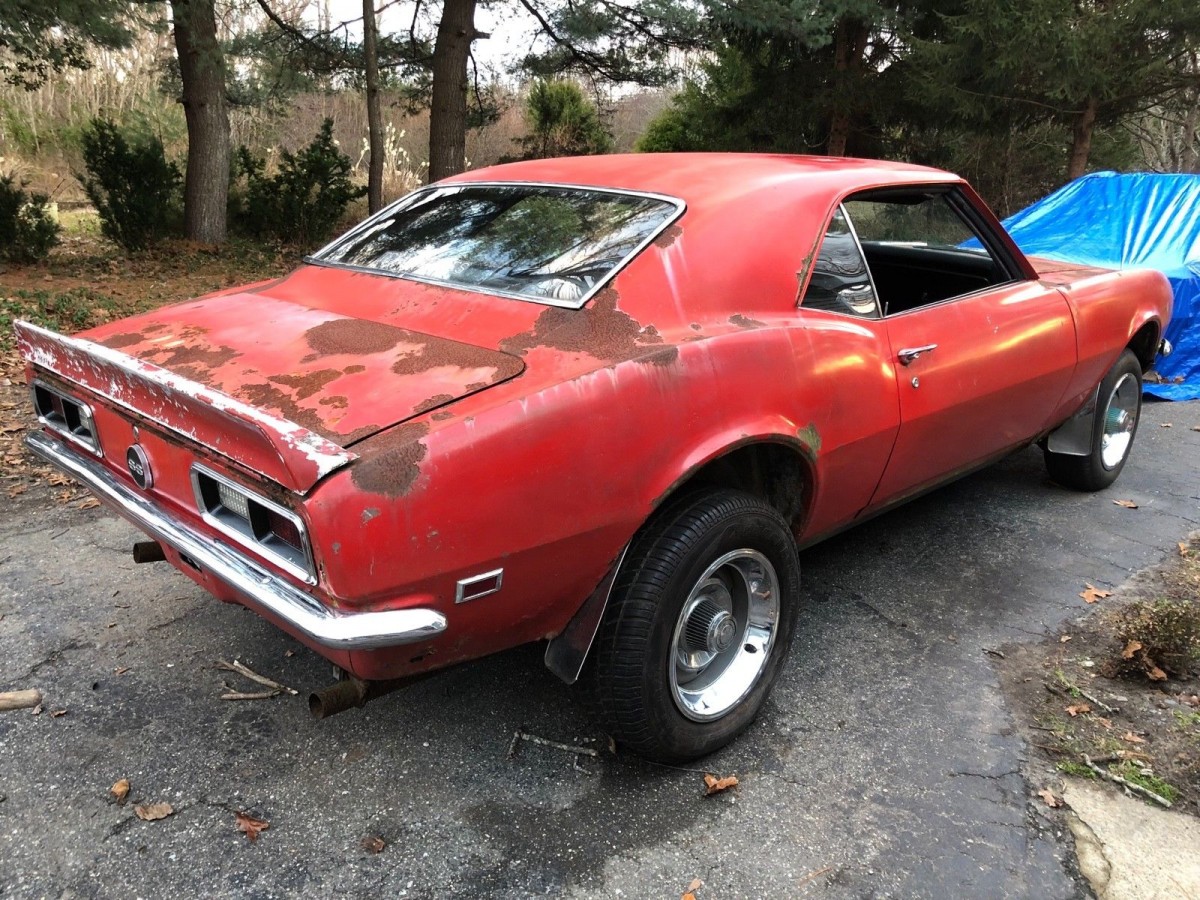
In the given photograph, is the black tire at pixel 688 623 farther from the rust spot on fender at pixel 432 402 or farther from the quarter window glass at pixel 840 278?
the quarter window glass at pixel 840 278

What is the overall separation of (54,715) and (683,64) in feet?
39.7

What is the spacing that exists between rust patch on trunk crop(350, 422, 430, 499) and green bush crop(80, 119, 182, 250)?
9.73 meters

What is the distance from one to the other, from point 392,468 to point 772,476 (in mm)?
1329

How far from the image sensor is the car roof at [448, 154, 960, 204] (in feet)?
8.65

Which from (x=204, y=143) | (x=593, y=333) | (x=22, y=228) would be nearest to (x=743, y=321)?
(x=593, y=333)

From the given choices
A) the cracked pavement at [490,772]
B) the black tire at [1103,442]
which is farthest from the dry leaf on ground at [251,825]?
the black tire at [1103,442]

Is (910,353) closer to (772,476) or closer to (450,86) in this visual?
(772,476)

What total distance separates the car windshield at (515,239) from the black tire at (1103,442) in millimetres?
2716

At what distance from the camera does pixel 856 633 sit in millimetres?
3020

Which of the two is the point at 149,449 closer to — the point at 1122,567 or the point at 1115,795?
the point at 1115,795

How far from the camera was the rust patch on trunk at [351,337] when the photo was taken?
7.06 ft

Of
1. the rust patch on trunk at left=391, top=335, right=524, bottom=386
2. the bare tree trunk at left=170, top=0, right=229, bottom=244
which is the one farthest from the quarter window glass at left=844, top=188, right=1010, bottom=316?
the bare tree trunk at left=170, top=0, right=229, bottom=244

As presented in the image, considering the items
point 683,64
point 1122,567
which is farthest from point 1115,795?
point 683,64

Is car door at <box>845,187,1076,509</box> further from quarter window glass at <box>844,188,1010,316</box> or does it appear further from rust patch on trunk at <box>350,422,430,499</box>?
rust patch on trunk at <box>350,422,430,499</box>
